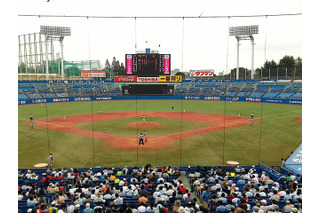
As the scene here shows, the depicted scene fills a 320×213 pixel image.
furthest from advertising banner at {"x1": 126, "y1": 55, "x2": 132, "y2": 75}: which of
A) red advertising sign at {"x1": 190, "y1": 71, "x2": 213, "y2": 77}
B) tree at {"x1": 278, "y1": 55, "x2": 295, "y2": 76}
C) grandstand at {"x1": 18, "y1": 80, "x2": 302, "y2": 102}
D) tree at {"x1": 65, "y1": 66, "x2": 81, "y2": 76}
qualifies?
tree at {"x1": 65, "y1": 66, "x2": 81, "y2": 76}

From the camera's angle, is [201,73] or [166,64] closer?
[166,64]

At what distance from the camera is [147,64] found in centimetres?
4859

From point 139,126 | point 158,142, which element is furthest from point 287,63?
point 158,142

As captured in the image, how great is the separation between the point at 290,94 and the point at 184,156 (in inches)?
1846

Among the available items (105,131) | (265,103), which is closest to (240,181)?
(105,131)

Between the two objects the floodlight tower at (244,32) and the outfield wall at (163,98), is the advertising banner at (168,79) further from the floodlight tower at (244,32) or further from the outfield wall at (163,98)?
the floodlight tower at (244,32)

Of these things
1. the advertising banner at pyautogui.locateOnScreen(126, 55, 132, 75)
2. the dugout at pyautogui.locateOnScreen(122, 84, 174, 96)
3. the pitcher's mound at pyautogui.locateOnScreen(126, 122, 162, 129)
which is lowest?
the pitcher's mound at pyautogui.locateOnScreen(126, 122, 162, 129)

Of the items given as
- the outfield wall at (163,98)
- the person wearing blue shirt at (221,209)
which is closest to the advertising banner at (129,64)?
the outfield wall at (163,98)

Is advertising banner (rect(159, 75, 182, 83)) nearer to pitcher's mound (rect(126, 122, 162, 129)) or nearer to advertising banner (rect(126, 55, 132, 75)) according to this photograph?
advertising banner (rect(126, 55, 132, 75))

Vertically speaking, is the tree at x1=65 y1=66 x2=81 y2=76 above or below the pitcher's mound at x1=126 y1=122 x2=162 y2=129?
above

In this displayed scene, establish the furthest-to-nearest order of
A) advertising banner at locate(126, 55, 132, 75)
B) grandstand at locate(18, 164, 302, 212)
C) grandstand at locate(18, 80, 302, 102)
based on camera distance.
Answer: grandstand at locate(18, 80, 302, 102) → advertising banner at locate(126, 55, 132, 75) → grandstand at locate(18, 164, 302, 212)

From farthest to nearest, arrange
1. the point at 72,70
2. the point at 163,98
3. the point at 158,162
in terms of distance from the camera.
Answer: the point at 72,70, the point at 163,98, the point at 158,162

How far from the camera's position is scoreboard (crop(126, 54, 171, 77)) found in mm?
48438

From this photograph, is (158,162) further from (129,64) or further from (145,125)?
(129,64)
